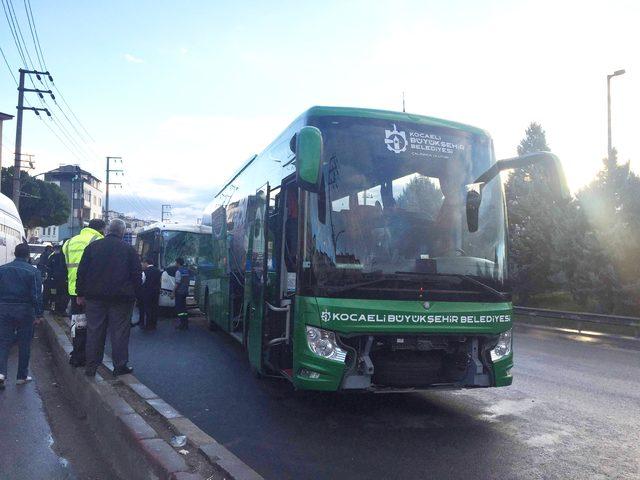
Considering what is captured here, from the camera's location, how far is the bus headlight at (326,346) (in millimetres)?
5340

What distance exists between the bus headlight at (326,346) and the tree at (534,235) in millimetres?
16562

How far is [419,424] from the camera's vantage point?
587 centimetres

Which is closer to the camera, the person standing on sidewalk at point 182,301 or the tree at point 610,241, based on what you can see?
the person standing on sidewalk at point 182,301

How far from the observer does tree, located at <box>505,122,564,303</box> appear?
69.8ft

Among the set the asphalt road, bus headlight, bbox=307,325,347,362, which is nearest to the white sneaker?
the asphalt road

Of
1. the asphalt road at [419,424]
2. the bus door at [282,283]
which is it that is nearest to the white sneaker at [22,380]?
the asphalt road at [419,424]

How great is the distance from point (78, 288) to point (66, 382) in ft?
5.36

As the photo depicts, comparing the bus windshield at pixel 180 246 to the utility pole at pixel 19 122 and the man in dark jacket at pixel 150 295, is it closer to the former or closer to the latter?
the man in dark jacket at pixel 150 295

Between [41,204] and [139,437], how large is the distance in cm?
5715

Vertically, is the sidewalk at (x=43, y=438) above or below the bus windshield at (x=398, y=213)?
below

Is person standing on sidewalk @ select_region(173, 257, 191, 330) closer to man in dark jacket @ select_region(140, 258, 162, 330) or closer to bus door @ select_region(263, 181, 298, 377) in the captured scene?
man in dark jacket @ select_region(140, 258, 162, 330)

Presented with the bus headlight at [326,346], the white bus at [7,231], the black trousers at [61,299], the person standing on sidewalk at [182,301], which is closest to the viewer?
the bus headlight at [326,346]

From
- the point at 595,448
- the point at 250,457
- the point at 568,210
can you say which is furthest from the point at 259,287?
the point at 568,210

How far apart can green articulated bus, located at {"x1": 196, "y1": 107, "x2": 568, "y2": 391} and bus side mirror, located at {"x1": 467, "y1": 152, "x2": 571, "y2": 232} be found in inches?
0.5
